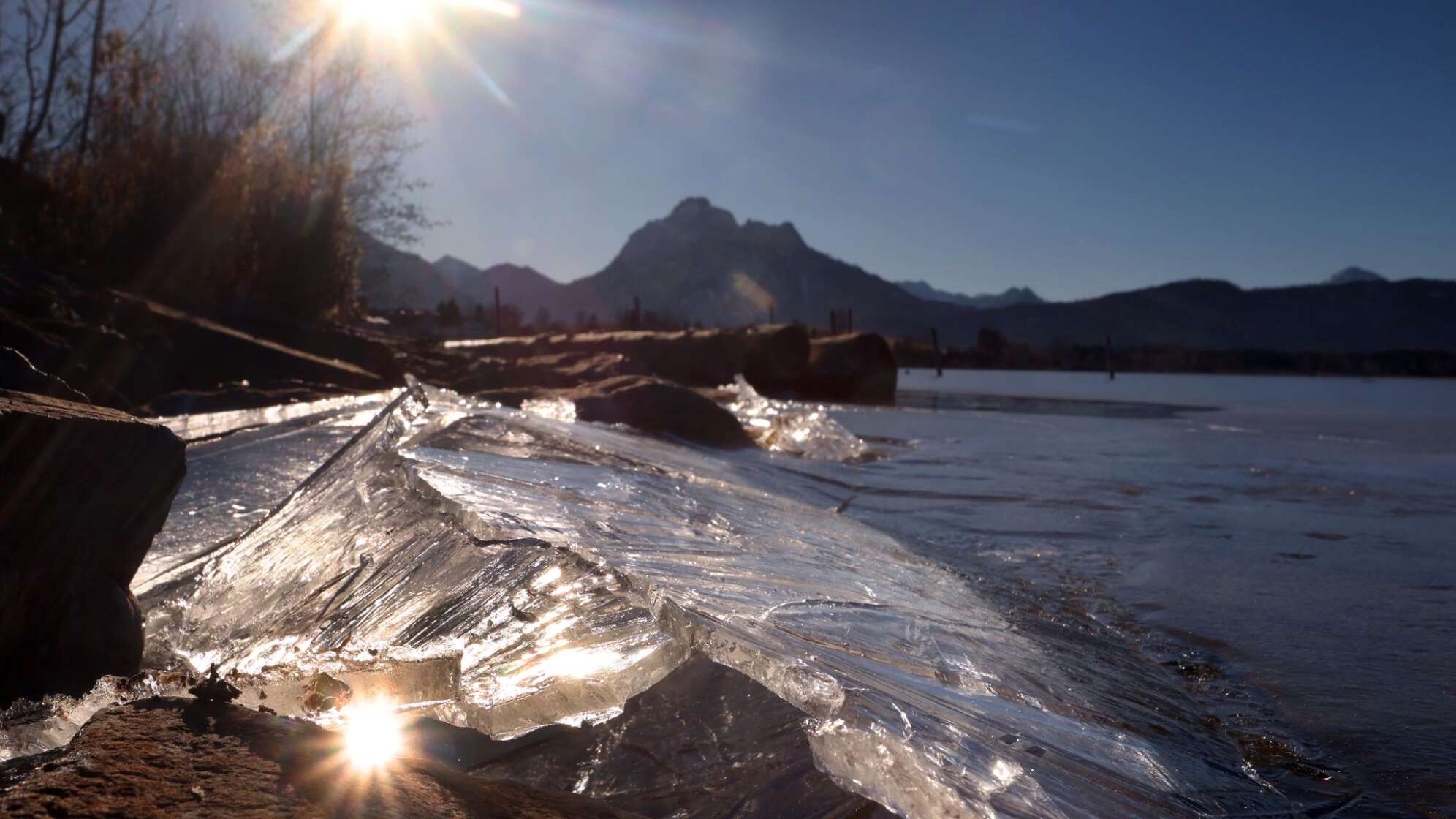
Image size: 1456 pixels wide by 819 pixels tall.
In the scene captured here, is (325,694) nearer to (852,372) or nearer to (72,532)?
(72,532)

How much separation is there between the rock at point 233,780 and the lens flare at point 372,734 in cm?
1

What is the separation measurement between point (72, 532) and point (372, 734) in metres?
0.64

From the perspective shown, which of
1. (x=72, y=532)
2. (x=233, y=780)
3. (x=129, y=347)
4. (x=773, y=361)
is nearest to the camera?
(x=233, y=780)

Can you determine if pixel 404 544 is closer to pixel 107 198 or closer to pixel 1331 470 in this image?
pixel 1331 470

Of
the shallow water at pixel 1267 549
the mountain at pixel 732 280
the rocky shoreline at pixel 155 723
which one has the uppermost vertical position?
the mountain at pixel 732 280

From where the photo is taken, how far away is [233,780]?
0.79 m

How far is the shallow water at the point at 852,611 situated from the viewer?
110cm

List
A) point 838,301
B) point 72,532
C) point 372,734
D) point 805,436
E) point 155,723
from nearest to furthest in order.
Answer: point 155,723
point 372,734
point 72,532
point 805,436
point 838,301

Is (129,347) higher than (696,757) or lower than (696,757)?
higher

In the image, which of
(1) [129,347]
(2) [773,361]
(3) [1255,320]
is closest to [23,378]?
(1) [129,347]

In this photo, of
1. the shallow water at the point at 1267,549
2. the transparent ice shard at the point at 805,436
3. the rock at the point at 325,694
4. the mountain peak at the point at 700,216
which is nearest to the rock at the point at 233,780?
the rock at the point at 325,694

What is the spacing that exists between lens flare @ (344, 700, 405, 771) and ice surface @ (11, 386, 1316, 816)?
38 millimetres

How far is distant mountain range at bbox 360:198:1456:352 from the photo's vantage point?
247ft

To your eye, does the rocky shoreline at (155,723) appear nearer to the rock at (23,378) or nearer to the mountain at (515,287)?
the rock at (23,378)
